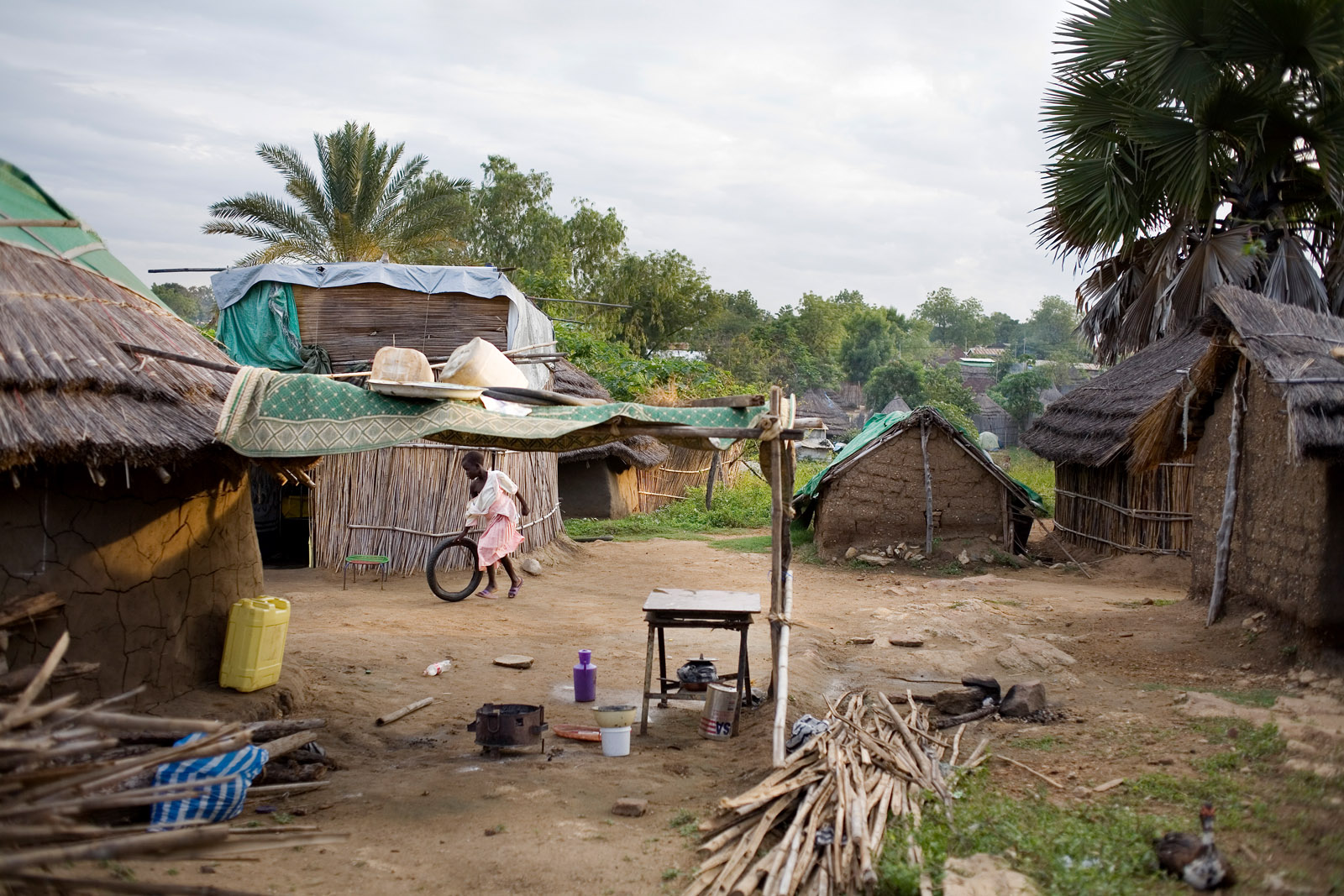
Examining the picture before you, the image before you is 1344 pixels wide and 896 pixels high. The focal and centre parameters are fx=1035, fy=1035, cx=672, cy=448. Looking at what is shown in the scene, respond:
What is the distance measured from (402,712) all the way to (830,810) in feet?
11.7

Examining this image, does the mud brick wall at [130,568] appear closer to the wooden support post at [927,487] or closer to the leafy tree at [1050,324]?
the wooden support post at [927,487]

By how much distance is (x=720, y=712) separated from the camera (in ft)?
21.9

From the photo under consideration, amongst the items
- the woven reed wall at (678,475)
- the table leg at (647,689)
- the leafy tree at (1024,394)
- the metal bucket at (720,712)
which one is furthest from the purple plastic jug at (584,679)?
the leafy tree at (1024,394)

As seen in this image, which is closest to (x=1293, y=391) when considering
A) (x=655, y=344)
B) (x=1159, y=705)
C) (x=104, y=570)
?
(x=1159, y=705)

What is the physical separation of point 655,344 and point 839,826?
107ft

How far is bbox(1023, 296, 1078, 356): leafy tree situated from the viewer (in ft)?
285

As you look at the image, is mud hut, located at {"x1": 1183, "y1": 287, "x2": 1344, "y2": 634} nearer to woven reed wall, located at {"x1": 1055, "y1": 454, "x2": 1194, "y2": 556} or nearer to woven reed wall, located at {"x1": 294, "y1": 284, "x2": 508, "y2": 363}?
woven reed wall, located at {"x1": 1055, "y1": 454, "x2": 1194, "y2": 556}

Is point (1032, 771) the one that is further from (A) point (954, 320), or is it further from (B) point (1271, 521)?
(A) point (954, 320)

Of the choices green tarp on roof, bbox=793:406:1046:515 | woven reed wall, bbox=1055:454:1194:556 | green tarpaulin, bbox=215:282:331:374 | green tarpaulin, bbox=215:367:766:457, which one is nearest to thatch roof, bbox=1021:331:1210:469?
woven reed wall, bbox=1055:454:1194:556

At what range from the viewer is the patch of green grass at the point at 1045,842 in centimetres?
401

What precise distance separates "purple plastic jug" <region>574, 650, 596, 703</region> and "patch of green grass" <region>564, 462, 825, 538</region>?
31.6 ft

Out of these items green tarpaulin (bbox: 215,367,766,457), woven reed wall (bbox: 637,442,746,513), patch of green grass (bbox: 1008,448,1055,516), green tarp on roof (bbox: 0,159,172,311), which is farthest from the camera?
woven reed wall (bbox: 637,442,746,513)

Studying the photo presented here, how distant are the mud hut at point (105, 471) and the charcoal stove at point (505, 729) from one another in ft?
5.72

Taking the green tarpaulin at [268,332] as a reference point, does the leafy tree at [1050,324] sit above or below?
above
